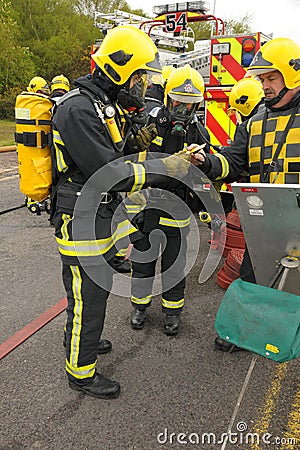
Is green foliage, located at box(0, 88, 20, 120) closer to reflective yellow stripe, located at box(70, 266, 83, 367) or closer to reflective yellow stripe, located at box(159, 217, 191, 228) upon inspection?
reflective yellow stripe, located at box(159, 217, 191, 228)

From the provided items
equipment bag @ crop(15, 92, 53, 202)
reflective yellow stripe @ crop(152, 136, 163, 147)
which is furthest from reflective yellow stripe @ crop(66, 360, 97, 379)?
reflective yellow stripe @ crop(152, 136, 163, 147)

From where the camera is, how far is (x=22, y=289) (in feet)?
13.5

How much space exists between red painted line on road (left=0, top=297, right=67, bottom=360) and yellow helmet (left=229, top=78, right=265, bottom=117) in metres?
2.52

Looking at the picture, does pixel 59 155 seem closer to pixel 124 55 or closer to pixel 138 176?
pixel 138 176

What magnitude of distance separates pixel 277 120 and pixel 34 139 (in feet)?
4.60

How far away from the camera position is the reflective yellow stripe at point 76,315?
8.11 feet

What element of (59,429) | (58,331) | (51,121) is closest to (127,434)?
(59,429)

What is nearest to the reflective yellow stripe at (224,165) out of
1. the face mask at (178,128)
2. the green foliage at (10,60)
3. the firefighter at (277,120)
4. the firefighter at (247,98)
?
the firefighter at (277,120)

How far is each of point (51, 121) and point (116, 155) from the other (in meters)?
0.43

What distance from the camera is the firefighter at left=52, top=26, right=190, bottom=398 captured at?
221cm

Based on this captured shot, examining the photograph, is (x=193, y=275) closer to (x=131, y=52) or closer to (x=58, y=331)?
(x=58, y=331)

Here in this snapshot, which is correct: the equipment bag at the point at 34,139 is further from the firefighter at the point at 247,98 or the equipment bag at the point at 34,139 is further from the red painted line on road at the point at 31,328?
the firefighter at the point at 247,98

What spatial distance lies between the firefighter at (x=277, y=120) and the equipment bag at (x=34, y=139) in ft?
3.07

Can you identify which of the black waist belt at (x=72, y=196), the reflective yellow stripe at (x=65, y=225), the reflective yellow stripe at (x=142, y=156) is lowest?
the reflective yellow stripe at (x=65, y=225)
